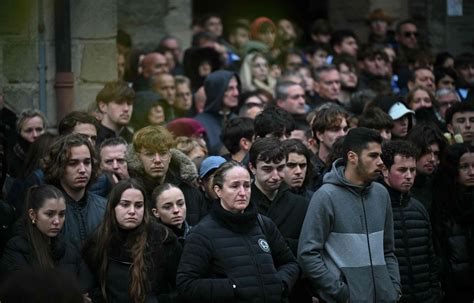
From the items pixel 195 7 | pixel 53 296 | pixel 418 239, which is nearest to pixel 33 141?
pixel 418 239

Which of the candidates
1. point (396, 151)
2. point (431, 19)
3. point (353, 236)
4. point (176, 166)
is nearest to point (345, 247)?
point (353, 236)

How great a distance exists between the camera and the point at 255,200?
790 cm

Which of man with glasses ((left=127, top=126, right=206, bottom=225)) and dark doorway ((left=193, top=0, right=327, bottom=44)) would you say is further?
dark doorway ((left=193, top=0, right=327, bottom=44))

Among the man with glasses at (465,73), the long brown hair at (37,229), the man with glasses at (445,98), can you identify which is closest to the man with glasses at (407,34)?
the man with glasses at (465,73)

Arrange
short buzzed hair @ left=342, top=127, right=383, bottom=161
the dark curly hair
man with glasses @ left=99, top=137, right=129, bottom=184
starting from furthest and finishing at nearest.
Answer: man with glasses @ left=99, top=137, right=129, bottom=184 < short buzzed hair @ left=342, top=127, right=383, bottom=161 < the dark curly hair

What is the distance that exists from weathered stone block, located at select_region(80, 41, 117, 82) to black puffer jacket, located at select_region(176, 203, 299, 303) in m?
3.47

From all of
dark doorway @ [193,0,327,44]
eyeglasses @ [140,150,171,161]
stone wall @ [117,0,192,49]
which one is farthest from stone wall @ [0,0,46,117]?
dark doorway @ [193,0,327,44]

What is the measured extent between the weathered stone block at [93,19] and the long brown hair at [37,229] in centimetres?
348

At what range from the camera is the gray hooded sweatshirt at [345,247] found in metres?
7.42

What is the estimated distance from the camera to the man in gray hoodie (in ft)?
24.4

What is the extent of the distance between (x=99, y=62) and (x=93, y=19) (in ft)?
1.27

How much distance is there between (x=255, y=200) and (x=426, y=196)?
1717mm

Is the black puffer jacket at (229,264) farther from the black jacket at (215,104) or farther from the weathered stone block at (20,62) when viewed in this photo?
the black jacket at (215,104)

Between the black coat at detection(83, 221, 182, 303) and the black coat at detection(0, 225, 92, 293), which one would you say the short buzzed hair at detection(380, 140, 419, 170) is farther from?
the black coat at detection(0, 225, 92, 293)
